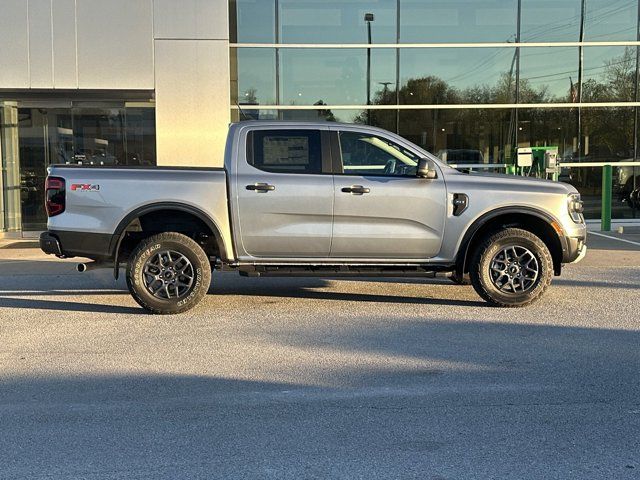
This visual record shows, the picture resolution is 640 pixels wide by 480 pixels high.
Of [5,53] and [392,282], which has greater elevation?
[5,53]

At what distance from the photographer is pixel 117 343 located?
618 centimetres

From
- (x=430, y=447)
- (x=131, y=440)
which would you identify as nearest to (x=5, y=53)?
(x=131, y=440)

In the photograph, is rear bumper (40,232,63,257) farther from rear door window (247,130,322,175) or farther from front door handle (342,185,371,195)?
front door handle (342,185,371,195)

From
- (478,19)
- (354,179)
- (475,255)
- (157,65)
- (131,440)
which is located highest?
(478,19)

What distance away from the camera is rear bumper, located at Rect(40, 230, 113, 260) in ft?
23.3

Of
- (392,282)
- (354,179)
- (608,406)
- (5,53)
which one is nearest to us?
(608,406)

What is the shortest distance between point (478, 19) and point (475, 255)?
985 centimetres

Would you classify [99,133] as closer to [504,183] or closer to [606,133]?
[504,183]

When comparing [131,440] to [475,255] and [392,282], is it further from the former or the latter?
[392,282]

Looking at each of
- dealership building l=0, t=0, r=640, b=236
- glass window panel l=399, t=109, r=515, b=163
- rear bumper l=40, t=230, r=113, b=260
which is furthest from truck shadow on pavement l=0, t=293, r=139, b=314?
glass window panel l=399, t=109, r=515, b=163

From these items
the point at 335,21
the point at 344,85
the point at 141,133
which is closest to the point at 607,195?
the point at 344,85

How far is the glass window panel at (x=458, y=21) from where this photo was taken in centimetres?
1525

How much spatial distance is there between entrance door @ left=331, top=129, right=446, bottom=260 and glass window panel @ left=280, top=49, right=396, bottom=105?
8.15 m

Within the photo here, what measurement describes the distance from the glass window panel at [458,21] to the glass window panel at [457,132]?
67.1 inches
